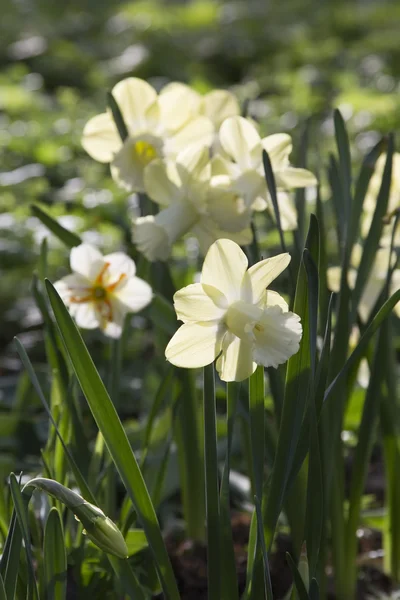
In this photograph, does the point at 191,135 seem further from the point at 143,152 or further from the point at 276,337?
the point at 276,337

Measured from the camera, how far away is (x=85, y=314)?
108 centimetres

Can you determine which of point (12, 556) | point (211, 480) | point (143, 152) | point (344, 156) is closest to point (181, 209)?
point (143, 152)

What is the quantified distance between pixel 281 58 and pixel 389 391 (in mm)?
4823

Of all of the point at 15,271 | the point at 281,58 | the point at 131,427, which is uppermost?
the point at 281,58

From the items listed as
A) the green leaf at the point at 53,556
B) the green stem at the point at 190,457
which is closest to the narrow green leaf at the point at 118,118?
the green stem at the point at 190,457

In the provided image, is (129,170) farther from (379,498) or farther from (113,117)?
(379,498)

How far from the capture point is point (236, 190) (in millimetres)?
993

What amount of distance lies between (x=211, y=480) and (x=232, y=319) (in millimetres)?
191

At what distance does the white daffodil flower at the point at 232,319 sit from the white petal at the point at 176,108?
0.42 m

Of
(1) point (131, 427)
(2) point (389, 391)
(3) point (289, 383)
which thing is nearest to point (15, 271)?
(1) point (131, 427)

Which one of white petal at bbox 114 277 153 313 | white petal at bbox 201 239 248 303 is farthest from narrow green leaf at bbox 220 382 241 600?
white petal at bbox 114 277 153 313

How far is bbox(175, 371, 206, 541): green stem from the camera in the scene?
3.93 ft

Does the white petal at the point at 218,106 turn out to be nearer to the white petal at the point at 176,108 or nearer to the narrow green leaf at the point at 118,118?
the white petal at the point at 176,108

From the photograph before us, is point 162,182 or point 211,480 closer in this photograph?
point 211,480
